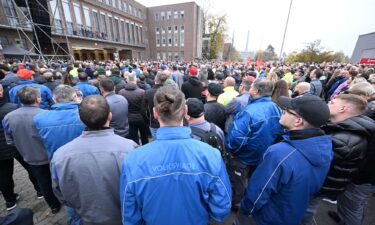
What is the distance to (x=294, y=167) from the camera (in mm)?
1500

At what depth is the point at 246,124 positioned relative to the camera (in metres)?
2.47

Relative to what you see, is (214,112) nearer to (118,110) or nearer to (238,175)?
(238,175)

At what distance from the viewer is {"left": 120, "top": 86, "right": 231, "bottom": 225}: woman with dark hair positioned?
1.16 metres

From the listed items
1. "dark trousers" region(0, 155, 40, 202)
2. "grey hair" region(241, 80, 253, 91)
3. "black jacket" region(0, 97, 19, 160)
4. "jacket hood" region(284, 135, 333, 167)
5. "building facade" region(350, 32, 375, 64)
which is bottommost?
"dark trousers" region(0, 155, 40, 202)

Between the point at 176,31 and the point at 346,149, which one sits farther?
the point at 176,31

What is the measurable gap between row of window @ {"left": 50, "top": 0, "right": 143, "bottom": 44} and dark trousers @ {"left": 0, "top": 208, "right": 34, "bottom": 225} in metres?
23.4

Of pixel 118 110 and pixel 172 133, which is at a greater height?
pixel 172 133

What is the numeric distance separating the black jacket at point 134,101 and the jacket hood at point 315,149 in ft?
11.1

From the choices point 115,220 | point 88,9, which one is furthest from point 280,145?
point 88,9

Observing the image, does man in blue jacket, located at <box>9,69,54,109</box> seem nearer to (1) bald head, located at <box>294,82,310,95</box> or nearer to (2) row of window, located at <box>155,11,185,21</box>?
(1) bald head, located at <box>294,82,310,95</box>

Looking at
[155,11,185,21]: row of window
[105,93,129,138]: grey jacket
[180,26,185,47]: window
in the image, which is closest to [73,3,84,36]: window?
[155,11,185,21]: row of window

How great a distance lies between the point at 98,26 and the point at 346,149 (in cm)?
3520

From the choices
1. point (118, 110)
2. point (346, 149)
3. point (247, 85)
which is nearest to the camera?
point (346, 149)

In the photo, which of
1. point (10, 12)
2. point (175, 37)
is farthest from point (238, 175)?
point (175, 37)
